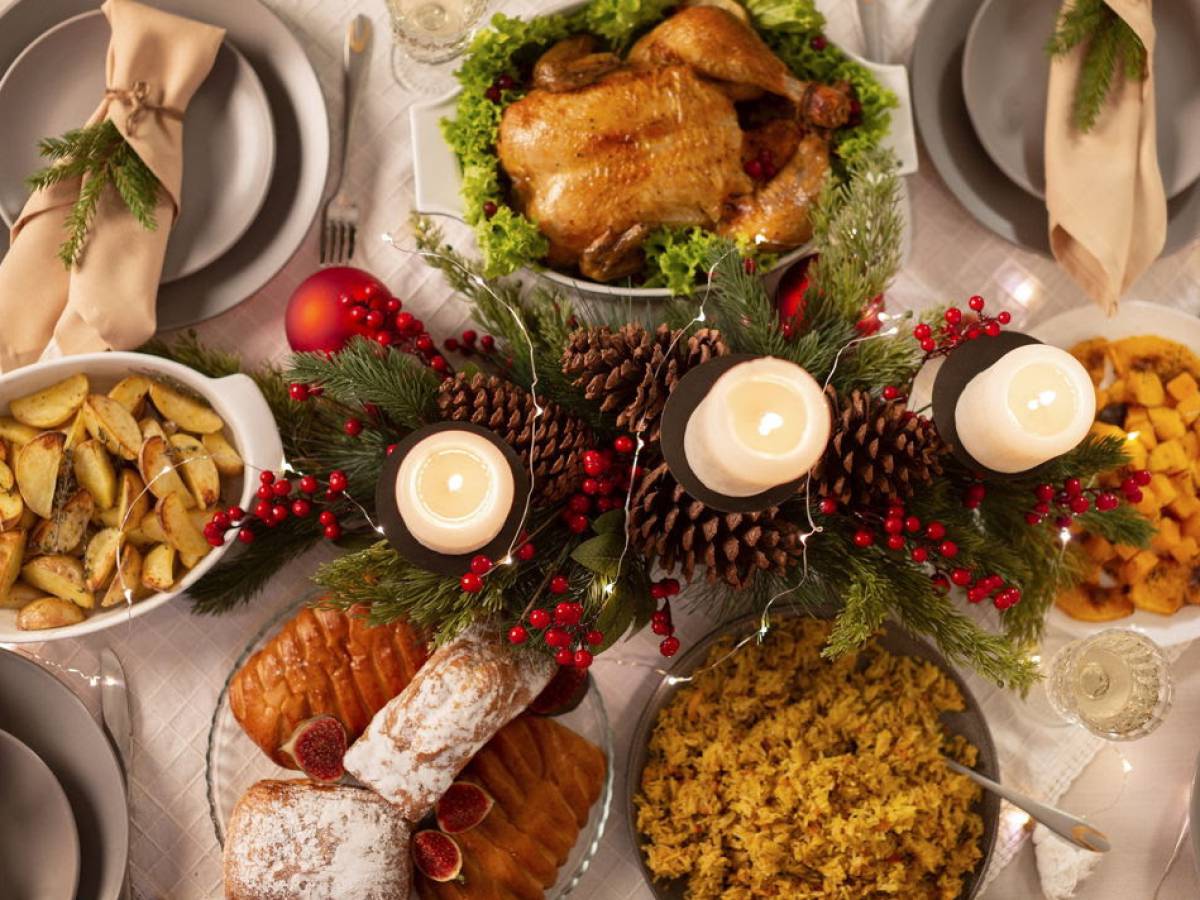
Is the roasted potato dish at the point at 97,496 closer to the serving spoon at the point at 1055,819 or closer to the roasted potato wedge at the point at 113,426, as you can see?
the roasted potato wedge at the point at 113,426

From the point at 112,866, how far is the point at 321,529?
0.52m

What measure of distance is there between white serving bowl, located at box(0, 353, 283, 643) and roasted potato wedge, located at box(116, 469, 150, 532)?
9cm

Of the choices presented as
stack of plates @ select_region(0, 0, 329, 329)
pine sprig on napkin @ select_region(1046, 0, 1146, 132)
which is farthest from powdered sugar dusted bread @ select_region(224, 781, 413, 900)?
pine sprig on napkin @ select_region(1046, 0, 1146, 132)

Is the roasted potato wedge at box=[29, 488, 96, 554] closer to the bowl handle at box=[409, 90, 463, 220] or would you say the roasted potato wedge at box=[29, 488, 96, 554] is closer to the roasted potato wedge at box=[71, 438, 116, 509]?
the roasted potato wedge at box=[71, 438, 116, 509]

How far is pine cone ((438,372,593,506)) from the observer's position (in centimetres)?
109

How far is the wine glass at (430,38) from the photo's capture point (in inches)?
55.9

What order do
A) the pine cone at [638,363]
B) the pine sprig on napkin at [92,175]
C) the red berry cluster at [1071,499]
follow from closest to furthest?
the pine cone at [638,363] → the red berry cluster at [1071,499] → the pine sprig on napkin at [92,175]

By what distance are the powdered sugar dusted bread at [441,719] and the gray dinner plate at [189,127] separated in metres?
0.63

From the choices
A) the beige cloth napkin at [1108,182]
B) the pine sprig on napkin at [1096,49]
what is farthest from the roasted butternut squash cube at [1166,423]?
the pine sprig on napkin at [1096,49]

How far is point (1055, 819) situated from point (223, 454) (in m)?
1.20

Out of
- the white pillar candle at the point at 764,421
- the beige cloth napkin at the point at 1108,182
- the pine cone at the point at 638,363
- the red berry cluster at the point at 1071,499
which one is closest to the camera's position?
the white pillar candle at the point at 764,421

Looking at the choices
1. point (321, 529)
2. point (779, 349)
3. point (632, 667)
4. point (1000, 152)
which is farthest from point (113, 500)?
point (1000, 152)

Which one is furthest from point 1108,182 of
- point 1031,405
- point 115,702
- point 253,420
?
point 115,702

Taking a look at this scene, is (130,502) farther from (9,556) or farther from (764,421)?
(764,421)
